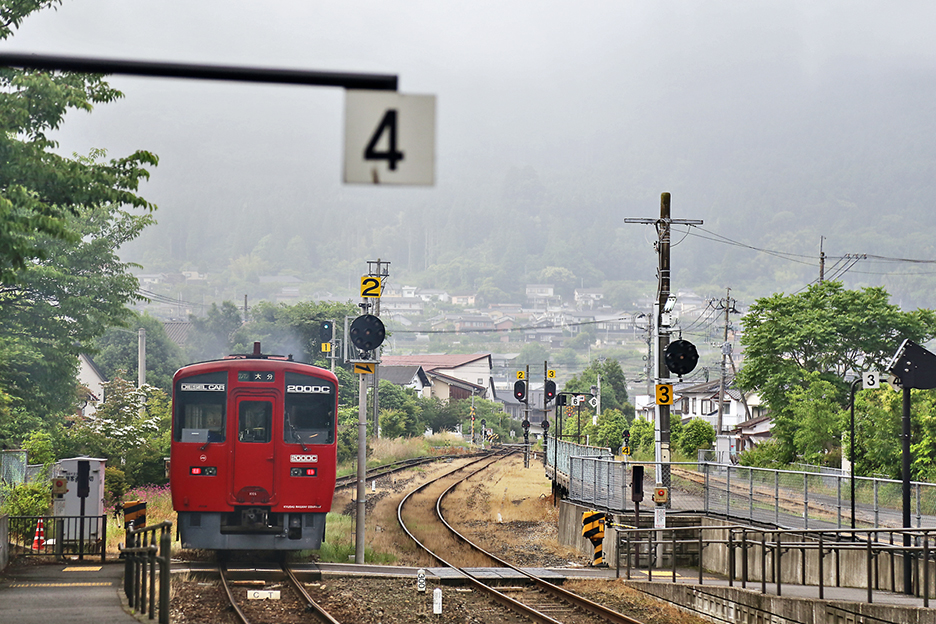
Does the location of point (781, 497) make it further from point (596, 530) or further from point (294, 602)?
point (294, 602)

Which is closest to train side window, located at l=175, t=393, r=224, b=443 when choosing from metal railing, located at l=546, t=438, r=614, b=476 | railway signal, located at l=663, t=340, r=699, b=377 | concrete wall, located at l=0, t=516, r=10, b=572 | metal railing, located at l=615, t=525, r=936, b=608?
concrete wall, located at l=0, t=516, r=10, b=572

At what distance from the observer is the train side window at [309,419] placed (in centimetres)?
1748

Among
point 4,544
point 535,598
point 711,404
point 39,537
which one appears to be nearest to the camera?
point 4,544

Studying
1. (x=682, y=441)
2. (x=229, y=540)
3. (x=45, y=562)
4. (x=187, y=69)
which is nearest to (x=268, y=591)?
(x=229, y=540)

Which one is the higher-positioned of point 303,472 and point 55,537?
point 303,472

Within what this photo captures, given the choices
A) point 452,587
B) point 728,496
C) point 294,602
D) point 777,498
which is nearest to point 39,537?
point 294,602

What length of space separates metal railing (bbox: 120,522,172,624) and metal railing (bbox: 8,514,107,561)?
4.83 meters

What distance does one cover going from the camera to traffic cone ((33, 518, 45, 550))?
698 inches

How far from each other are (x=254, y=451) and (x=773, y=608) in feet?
31.1

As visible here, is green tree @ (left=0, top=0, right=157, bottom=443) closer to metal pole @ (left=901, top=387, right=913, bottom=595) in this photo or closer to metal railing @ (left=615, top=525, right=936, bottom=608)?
metal railing @ (left=615, top=525, right=936, bottom=608)

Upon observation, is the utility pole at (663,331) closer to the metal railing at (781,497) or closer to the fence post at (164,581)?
the metal railing at (781,497)

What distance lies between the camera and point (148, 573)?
38.9 ft

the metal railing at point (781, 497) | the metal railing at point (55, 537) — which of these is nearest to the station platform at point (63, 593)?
the metal railing at point (55, 537)

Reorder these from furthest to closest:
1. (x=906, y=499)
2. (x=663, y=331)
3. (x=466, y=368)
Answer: (x=466, y=368), (x=663, y=331), (x=906, y=499)
